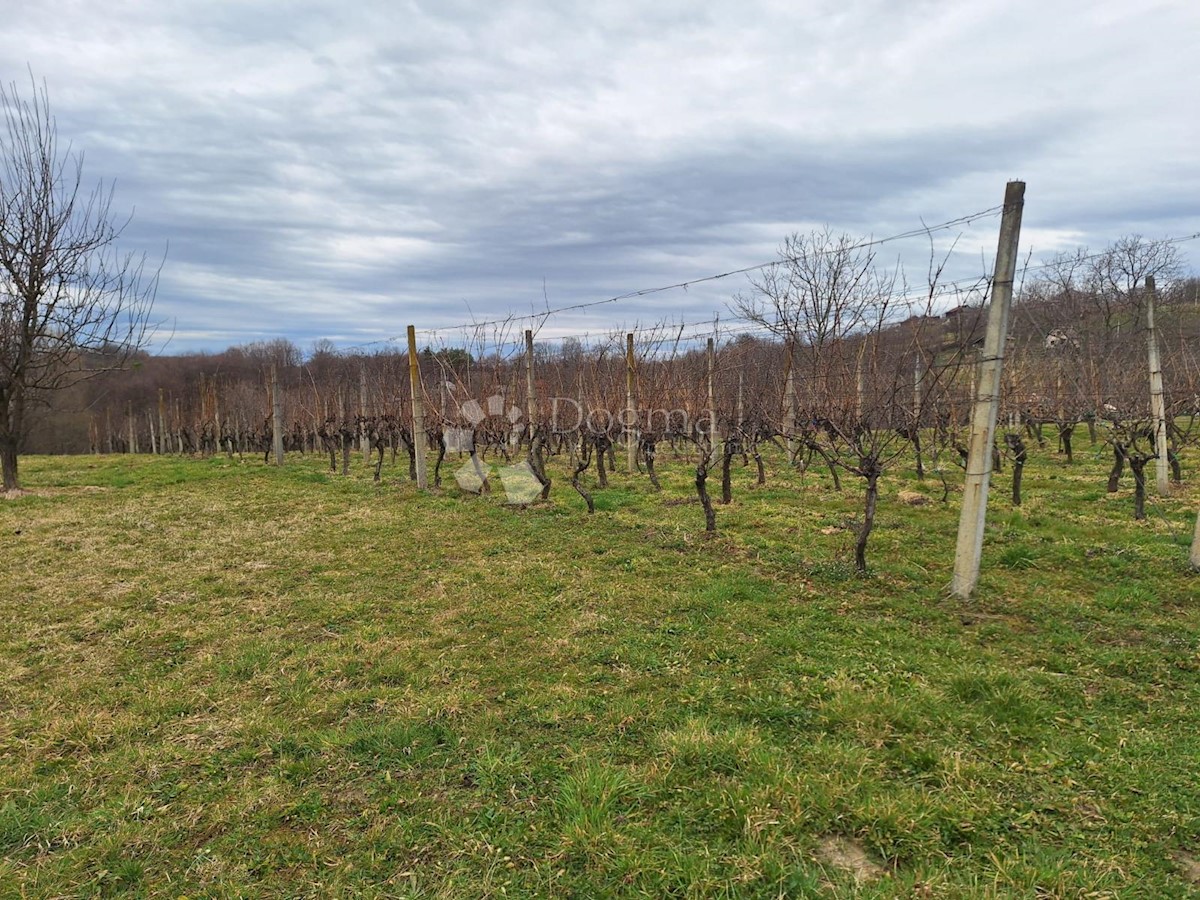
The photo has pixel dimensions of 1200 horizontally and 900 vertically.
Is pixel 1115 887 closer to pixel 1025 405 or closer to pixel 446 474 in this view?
pixel 1025 405

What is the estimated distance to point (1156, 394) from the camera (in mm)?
6176

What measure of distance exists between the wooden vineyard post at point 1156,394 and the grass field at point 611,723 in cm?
181

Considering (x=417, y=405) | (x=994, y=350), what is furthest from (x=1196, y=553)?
(x=417, y=405)

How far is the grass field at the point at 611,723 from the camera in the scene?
6.19ft

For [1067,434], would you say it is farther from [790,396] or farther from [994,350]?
[994,350]

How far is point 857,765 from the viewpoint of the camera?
2324 millimetres

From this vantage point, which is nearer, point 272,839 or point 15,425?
point 272,839

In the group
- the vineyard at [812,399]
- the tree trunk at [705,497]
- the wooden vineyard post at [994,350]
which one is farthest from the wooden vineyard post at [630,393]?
the wooden vineyard post at [994,350]

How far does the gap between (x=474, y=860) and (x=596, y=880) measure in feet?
1.32

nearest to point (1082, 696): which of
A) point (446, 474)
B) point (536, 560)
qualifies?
point (536, 560)

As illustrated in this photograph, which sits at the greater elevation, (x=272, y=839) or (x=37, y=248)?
(x=37, y=248)

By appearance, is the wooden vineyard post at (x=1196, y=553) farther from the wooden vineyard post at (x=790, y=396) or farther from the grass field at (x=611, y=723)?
the wooden vineyard post at (x=790, y=396)

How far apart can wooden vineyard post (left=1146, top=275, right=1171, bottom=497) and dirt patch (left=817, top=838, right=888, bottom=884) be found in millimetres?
6380

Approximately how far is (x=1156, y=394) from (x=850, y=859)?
6834 millimetres
